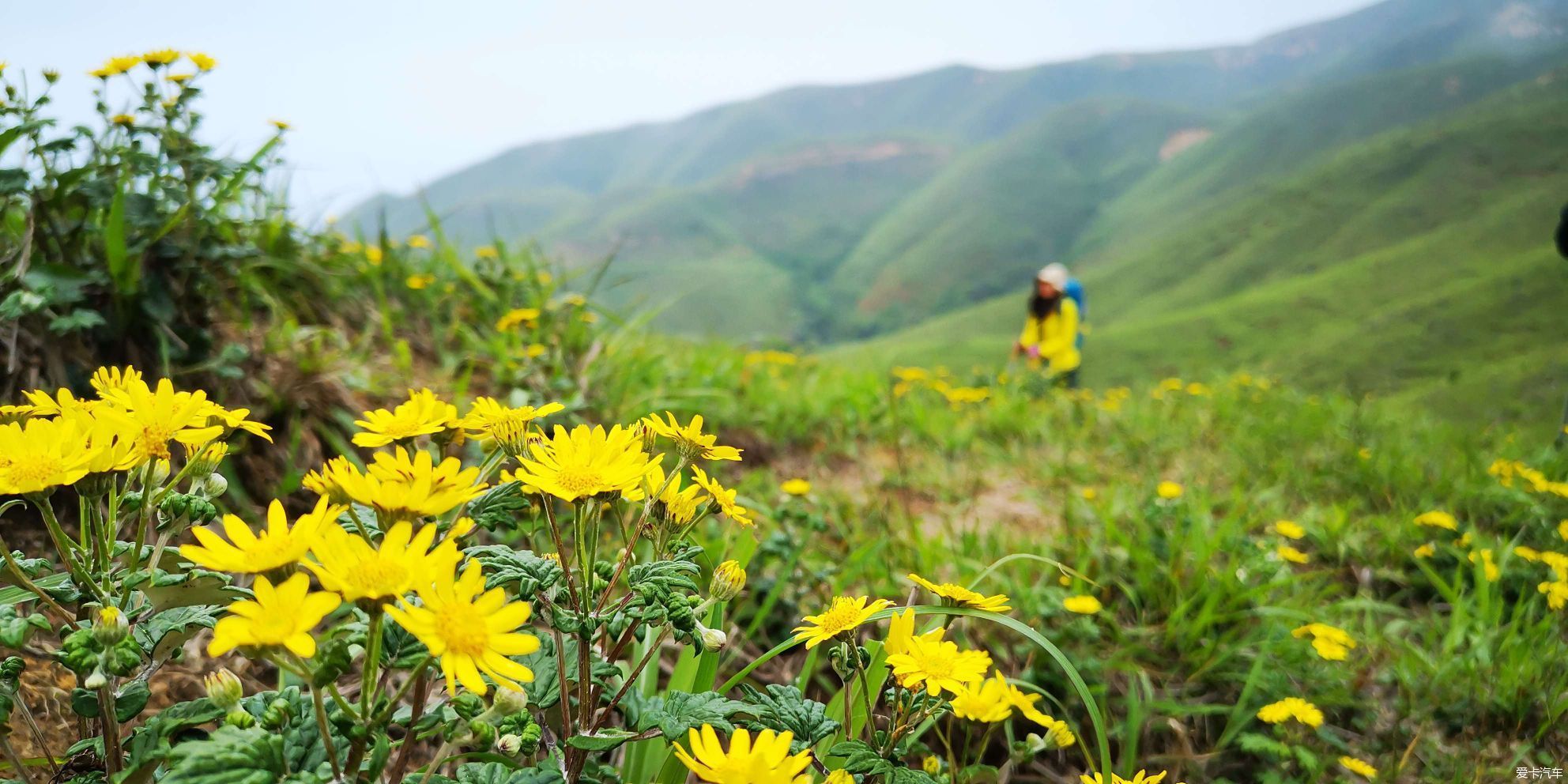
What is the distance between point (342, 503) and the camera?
706 mm

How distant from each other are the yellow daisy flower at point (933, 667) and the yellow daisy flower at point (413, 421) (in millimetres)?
579

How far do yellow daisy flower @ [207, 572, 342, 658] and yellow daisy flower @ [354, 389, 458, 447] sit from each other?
0.24 metres

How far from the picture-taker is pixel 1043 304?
316 inches

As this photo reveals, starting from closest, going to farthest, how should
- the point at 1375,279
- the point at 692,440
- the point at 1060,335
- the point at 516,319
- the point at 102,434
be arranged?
the point at 102,434 < the point at 692,440 < the point at 516,319 < the point at 1060,335 < the point at 1375,279

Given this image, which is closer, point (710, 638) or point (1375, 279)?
point (710, 638)

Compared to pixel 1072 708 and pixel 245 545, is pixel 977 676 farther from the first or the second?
pixel 1072 708

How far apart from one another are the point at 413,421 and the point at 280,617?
0.28 m

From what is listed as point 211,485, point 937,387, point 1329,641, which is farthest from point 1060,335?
point 211,485

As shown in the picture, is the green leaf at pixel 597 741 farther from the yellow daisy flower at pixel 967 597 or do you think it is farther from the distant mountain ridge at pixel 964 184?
the distant mountain ridge at pixel 964 184

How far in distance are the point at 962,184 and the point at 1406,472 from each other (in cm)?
11430

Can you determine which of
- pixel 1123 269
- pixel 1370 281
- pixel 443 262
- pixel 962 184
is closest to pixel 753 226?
pixel 962 184

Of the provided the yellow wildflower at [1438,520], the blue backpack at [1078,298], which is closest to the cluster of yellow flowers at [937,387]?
the yellow wildflower at [1438,520]

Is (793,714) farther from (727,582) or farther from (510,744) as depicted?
(510,744)

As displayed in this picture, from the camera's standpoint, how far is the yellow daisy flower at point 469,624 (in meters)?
0.57
